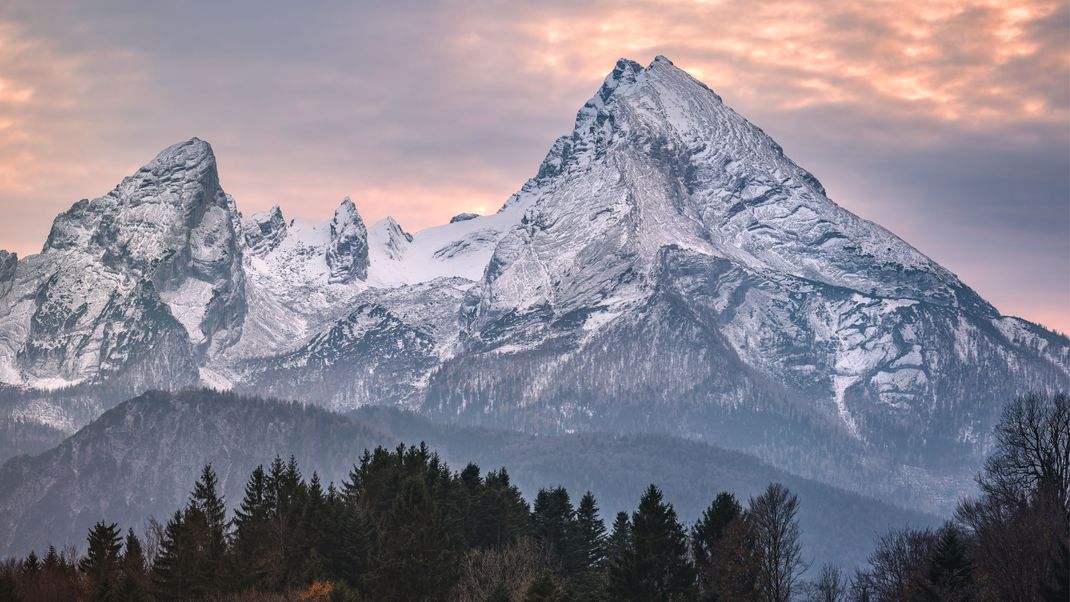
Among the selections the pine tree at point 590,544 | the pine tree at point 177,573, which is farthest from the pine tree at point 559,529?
the pine tree at point 177,573

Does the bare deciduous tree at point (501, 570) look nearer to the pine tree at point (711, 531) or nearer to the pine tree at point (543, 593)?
the pine tree at point (711, 531)

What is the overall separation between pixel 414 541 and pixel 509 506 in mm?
34265

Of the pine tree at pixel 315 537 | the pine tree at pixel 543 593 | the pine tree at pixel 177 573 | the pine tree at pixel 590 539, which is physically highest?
the pine tree at pixel 590 539

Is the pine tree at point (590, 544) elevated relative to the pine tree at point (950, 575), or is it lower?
A: elevated

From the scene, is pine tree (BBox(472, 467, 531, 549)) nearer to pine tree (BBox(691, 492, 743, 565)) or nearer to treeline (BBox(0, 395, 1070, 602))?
treeline (BBox(0, 395, 1070, 602))

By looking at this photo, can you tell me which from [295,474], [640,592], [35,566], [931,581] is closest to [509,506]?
[295,474]

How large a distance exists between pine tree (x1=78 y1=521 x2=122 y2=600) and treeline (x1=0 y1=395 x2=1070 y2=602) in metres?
0.22

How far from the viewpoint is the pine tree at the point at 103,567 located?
461ft

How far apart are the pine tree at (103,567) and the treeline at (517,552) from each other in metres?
0.22

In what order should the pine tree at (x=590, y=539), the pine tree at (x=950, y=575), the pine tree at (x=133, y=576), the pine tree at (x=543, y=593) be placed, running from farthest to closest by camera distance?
the pine tree at (x=590, y=539) → the pine tree at (x=133, y=576) → the pine tree at (x=950, y=575) → the pine tree at (x=543, y=593)

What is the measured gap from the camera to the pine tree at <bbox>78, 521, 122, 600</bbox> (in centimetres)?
14062

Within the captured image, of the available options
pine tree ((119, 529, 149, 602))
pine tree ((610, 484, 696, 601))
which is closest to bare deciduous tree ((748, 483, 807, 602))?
pine tree ((610, 484, 696, 601))

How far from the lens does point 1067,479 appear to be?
429 feet

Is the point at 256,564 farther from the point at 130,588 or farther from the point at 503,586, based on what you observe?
the point at 503,586
